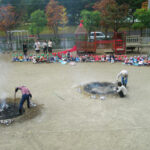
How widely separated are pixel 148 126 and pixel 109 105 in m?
1.64

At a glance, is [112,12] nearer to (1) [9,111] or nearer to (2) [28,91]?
(2) [28,91]

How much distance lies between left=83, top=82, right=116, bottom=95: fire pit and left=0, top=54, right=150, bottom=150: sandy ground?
483mm

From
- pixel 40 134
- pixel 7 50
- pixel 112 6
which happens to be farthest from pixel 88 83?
pixel 112 6

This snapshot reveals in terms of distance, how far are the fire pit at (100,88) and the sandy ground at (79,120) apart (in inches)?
19.0

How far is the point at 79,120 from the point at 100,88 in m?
2.74

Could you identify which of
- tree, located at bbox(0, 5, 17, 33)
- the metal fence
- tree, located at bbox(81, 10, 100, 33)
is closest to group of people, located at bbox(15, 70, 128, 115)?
the metal fence

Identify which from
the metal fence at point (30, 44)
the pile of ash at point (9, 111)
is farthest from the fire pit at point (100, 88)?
the metal fence at point (30, 44)

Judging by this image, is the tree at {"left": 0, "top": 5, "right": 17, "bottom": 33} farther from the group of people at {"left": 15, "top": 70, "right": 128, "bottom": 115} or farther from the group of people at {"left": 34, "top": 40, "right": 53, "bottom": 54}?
the group of people at {"left": 15, "top": 70, "right": 128, "bottom": 115}

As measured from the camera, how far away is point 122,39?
646 inches

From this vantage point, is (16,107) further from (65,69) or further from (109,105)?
(65,69)

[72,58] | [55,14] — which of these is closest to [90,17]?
[55,14]

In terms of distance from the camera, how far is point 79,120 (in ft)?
19.6

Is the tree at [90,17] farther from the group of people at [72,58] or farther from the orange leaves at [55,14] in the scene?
the group of people at [72,58]

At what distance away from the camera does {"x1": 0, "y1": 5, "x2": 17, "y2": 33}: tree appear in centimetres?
1884
